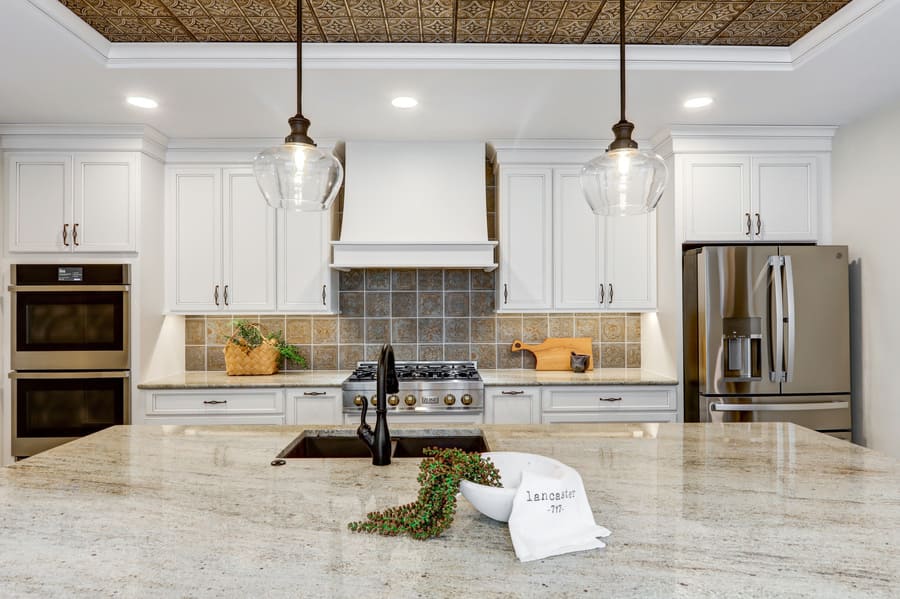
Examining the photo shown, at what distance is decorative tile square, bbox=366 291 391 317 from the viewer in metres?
3.90

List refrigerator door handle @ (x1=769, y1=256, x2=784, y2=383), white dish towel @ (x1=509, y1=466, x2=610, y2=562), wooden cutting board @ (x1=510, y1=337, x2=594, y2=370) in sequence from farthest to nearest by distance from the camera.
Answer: wooden cutting board @ (x1=510, y1=337, x2=594, y2=370)
refrigerator door handle @ (x1=769, y1=256, x2=784, y2=383)
white dish towel @ (x1=509, y1=466, x2=610, y2=562)

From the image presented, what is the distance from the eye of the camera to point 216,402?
10.6 feet

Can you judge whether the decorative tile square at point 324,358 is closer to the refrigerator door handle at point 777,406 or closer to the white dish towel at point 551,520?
the refrigerator door handle at point 777,406

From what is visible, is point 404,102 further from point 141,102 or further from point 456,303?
point 456,303

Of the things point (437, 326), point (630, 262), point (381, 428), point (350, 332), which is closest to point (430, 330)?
point (437, 326)

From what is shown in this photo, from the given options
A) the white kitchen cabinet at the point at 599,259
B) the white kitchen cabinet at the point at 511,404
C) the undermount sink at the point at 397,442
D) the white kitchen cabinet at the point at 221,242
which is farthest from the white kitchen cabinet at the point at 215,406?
the white kitchen cabinet at the point at 599,259

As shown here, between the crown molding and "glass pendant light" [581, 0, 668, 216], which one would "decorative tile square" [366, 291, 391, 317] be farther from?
"glass pendant light" [581, 0, 668, 216]

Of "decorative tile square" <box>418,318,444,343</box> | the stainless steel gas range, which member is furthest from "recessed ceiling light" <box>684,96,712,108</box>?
"decorative tile square" <box>418,318,444,343</box>

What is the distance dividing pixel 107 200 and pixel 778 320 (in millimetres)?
3802

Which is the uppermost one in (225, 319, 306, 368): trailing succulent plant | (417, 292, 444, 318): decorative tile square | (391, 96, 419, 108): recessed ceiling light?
(391, 96, 419, 108): recessed ceiling light

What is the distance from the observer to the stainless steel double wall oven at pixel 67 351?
3.16 m

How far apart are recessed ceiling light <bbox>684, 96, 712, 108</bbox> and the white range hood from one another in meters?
1.22

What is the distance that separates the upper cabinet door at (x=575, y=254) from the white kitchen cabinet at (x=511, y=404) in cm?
63

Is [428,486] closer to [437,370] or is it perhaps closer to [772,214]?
[437,370]
